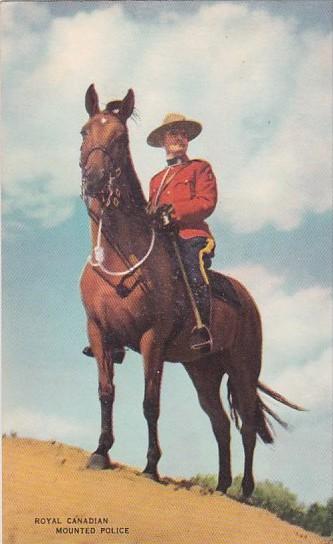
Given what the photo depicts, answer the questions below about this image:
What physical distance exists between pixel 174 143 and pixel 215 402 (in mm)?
1567

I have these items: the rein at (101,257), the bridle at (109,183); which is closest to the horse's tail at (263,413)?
the rein at (101,257)

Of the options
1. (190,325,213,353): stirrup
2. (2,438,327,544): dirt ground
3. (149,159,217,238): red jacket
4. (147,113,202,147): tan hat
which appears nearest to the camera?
(2,438,327,544): dirt ground

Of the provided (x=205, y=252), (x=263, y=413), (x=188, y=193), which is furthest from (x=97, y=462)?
(x=188, y=193)

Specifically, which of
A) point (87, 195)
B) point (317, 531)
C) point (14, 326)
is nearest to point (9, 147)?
point (87, 195)

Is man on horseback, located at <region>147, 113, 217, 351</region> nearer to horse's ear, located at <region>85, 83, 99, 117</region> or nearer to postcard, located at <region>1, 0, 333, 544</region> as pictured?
postcard, located at <region>1, 0, 333, 544</region>

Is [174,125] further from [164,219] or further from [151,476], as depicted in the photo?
[151,476]

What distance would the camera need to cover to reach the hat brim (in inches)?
207

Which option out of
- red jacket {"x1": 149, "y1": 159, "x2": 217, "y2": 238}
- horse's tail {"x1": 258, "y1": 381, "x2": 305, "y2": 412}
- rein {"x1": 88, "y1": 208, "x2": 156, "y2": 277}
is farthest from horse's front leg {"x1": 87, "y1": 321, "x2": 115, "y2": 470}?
horse's tail {"x1": 258, "y1": 381, "x2": 305, "y2": 412}

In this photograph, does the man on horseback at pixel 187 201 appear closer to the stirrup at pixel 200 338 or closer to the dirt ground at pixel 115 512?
the stirrup at pixel 200 338

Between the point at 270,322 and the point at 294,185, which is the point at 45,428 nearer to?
the point at 270,322

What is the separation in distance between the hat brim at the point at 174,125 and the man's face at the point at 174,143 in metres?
0.02

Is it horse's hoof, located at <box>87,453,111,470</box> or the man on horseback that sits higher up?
the man on horseback

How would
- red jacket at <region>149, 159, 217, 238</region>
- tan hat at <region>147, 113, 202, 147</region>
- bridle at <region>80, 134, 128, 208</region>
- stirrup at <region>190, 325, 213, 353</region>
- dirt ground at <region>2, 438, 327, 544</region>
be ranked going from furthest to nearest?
tan hat at <region>147, 113, 202, 147</region> → red jacket at <region>149, 159, 217, 238</region> → stirrup at <region>190, 325, 213, 353</region> → bridle at <region>80, 134, 128, 208</region> → dirt ground at <region>2, 438, 327, 544</region>

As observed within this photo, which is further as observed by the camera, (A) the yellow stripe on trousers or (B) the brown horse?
(A) the yellow stripe on trousers
